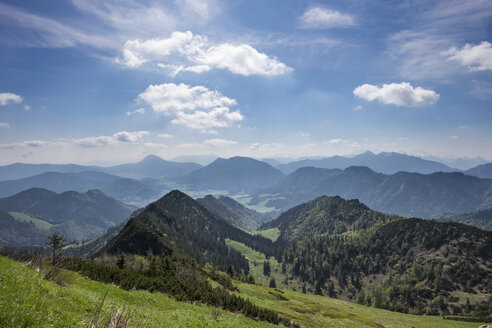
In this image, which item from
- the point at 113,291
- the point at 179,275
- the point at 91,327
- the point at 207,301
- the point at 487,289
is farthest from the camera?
the point at 487,289

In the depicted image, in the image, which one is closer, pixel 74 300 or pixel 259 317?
pixel 74 300

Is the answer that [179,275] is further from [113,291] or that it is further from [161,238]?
[161,238]

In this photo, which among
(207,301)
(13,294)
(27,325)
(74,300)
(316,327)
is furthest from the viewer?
(316,327)

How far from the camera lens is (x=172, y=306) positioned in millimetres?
37875

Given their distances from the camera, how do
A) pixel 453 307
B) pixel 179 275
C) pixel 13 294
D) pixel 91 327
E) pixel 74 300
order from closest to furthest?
pixel 91 327 < pixel 13 294 < pixel 74 300 < pixel 179 275 < pixel 453 307

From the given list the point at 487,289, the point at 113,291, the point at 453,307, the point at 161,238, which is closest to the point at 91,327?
the point at 113,291

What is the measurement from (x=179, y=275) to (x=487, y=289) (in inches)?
9509

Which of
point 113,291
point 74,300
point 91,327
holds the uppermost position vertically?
point 91,327

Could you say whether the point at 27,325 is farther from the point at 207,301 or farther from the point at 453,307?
the point at 453,307

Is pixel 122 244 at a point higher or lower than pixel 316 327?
lower

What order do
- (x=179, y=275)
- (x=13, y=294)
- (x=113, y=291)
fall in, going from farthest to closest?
1. (x=179, y=275)
2. (x=113, y=291)
3. (x=13, y=294)

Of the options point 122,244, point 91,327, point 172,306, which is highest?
point 91,327

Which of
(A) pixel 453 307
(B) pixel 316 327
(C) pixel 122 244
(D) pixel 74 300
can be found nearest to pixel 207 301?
(B) pixel 316 327

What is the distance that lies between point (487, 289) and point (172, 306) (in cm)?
25387
